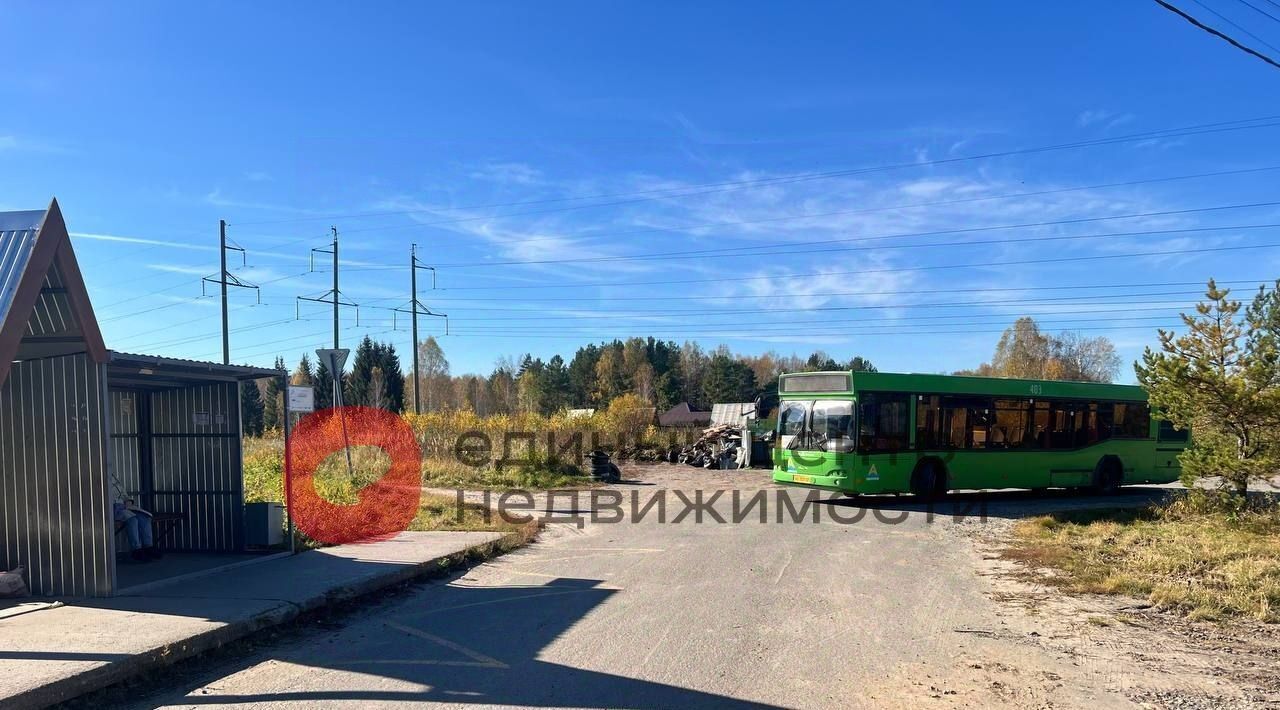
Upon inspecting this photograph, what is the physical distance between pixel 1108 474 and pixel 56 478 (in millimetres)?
22377

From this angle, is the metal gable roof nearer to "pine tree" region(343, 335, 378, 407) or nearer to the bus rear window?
the bus rear window

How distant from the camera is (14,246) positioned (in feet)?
24.9

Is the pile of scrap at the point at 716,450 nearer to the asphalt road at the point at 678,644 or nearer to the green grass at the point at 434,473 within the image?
the green grass at the point at 434,473

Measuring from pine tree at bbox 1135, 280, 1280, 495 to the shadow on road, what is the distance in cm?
976

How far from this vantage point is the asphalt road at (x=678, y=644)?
6.03 meters

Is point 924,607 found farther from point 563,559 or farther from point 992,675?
point 563,559

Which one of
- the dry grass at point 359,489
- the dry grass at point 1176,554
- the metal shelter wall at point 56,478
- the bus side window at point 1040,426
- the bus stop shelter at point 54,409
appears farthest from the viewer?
the bus side window at point 1040,426

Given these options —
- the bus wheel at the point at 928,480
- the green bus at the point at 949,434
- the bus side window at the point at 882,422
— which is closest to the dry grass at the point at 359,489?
the green bus at the point at 949,434

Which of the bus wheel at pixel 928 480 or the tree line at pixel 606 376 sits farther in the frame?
the tree line at pixel 606 376

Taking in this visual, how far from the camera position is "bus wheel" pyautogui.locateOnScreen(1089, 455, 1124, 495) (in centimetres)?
2200

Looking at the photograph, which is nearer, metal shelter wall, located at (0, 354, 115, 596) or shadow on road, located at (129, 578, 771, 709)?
A: shadow on road, located at (129, 578, 771, 709)

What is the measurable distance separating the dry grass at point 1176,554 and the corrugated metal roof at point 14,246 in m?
11.0

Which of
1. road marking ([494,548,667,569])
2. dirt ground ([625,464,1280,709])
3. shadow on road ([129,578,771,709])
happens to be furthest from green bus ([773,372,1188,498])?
shadow on road ([129,578,771,709])

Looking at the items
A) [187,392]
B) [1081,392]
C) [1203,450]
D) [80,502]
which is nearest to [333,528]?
[187,392]
